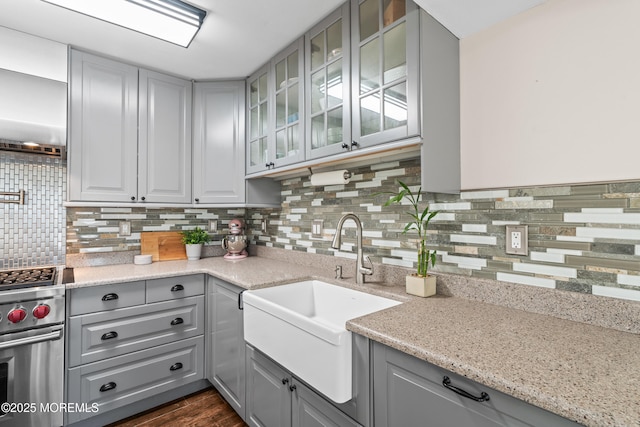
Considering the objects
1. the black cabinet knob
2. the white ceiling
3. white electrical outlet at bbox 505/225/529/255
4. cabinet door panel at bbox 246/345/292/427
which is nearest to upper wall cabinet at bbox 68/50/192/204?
the white ceiling

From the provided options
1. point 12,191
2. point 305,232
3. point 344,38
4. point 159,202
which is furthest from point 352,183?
point 12,191

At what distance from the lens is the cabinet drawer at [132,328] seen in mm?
1802

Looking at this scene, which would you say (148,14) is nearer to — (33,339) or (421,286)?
(33,339)

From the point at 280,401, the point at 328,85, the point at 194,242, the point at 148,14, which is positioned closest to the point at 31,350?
the point at 194,242

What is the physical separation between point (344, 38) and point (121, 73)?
1.63m

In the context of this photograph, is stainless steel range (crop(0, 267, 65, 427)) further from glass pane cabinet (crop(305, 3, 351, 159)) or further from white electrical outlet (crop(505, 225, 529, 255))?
white electrical outlet (crop(505, 225, 529, 255))

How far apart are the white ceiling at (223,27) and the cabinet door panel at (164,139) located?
0.14m

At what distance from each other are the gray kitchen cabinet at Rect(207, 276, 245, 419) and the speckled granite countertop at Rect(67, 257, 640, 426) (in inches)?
38.1

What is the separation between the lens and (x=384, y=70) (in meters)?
1.40

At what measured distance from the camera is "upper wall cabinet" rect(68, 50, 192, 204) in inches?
80.2

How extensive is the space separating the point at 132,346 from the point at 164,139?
145 cm

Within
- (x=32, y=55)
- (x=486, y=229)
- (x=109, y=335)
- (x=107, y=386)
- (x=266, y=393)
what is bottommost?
(x=107, y=386)

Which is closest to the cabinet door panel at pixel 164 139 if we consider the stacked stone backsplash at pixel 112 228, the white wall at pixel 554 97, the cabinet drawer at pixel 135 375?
the stacked stone backsplash at pixel 112 228

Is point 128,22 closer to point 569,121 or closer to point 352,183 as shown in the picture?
point 352,183
